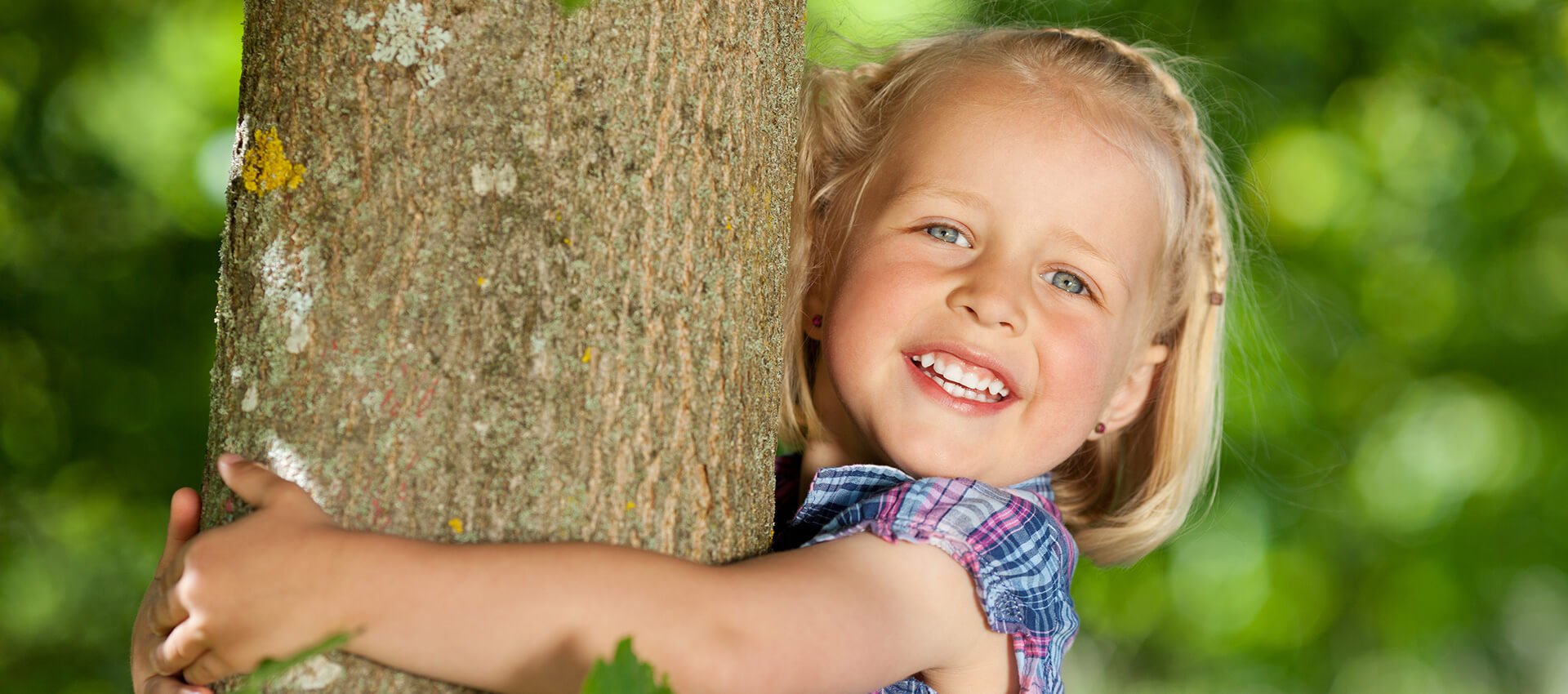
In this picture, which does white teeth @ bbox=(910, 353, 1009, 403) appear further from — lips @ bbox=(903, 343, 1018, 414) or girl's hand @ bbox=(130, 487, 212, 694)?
girl's hand @ bbox=(130, 487, 212, 694)

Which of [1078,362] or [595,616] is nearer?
[595,616]

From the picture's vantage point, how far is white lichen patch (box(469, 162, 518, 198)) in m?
1.29

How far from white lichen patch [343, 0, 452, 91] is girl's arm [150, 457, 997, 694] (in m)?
0.46

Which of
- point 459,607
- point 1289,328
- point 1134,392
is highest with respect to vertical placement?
point 459,607

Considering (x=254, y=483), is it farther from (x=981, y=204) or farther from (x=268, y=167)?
(x=981, y=204)

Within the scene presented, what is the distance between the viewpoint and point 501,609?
1.24 m

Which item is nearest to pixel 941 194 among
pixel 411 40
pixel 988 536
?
pixel 988 536

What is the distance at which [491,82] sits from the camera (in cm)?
130

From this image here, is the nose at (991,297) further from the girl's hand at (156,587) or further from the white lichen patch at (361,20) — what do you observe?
the girl's hand at (156,587)

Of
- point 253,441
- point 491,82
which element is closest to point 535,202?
point 491,82

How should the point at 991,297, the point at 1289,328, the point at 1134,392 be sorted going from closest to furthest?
the point at 991,297
the point at 1134,392
the point at 1289,328

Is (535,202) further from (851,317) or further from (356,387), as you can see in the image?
(851,317)

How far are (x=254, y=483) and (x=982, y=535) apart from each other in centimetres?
97

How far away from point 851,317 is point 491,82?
0.95 m
